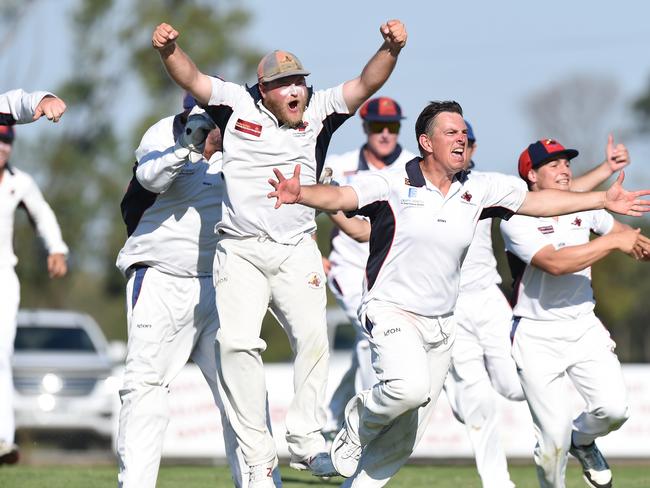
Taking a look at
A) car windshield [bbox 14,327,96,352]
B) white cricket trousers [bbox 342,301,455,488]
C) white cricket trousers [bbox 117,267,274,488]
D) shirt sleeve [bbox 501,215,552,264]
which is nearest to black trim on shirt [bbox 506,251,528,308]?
shirt sleeve [bbox 501,215,552,264]

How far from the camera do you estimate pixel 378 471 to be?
8.73 meters

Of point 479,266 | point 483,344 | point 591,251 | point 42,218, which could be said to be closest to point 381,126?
point 479,266

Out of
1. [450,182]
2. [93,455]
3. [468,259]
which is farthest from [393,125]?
[93,455]

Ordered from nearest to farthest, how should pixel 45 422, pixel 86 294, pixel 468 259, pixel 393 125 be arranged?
pixel 468 259
pixel 393 125
pixel 45 422
pixel 86 294

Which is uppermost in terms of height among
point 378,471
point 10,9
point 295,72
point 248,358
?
point 10,9

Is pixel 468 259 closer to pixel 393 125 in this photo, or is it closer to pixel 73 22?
pixel 393 125

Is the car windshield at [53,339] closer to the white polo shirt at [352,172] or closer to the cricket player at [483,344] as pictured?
the white polo shirt at [352,172]

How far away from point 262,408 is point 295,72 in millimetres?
2184

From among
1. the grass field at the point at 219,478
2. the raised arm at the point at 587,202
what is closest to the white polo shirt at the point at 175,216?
the raised arm at the point at 587,202

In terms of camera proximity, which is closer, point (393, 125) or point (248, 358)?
point (248, 358)

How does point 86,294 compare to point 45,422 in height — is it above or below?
below

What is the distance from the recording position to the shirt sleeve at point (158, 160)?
28.3 feet

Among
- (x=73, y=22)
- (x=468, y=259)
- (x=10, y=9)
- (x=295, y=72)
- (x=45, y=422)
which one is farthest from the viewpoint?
(x=73, y=22)

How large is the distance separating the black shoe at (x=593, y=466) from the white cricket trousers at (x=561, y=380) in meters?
0.37
